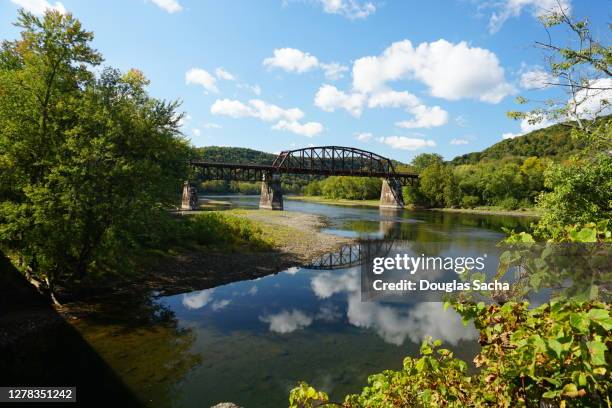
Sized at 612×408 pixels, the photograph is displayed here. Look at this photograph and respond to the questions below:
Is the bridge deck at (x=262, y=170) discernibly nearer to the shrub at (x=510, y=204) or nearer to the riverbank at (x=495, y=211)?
the riverbank at (x=495, y=211)

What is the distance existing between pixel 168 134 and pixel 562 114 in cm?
1920

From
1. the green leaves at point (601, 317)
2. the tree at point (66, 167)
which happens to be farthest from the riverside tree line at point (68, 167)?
the green leaves at point (601, 317)

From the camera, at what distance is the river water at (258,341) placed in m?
10.8

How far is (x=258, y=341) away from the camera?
45.9 feet

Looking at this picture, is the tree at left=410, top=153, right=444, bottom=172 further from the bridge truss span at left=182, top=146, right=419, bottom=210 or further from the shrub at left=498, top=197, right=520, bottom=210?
the shrub at left=498, top=197, right=520, bottom=210

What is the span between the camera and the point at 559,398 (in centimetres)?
263

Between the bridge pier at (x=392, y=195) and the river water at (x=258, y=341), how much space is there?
315 ft

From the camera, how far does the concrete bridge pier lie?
88688 mm

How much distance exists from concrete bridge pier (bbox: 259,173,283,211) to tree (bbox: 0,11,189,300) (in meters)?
69.8

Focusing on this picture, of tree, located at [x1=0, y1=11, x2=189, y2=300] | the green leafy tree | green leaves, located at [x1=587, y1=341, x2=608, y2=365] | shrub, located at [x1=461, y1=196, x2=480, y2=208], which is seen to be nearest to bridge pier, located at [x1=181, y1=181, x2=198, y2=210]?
tree, located at [x1=0, y1=11, x2=189, y2=300]

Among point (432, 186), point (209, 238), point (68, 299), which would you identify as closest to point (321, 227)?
point (209, 238)

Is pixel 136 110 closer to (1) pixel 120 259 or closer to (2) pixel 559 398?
(1) pixel 120 259

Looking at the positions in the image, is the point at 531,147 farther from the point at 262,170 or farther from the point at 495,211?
the point at 262,170

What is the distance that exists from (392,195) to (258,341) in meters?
106
